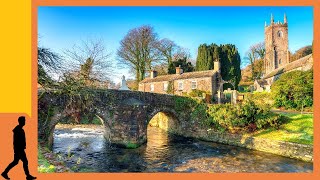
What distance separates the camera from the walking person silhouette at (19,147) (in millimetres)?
6477

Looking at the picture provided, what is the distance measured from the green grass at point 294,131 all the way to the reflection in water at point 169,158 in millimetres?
1728

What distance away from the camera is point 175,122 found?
87.1ft

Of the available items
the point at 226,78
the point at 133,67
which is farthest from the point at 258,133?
the point at 133,67

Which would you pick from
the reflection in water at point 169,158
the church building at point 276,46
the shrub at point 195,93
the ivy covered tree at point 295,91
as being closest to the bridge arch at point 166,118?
the reflection in water at point 169,158

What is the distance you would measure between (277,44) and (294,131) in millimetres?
47299

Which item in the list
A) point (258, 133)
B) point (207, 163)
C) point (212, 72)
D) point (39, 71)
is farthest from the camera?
point (212, 72)

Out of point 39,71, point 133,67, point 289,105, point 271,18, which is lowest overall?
point 289,105

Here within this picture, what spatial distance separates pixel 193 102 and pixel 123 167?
12038 mm

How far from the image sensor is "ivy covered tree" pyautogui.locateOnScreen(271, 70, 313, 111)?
25531 millimetres

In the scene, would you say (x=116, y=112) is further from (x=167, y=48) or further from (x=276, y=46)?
(x=276, y=46)

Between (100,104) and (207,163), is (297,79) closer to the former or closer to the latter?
(207,163)

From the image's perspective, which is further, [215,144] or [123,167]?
[215,144]

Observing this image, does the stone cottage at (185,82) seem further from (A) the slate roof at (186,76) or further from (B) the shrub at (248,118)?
(B) the shrub at (248,118)

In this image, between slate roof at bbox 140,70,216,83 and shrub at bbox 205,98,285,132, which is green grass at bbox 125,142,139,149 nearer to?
shrub at bbox 205,98,285,132
